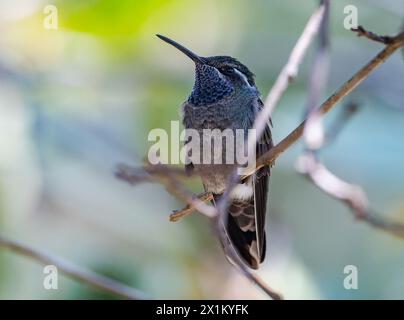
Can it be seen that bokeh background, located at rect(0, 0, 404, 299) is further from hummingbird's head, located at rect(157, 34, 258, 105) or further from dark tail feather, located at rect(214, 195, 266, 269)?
hummingbird's head, located at rect(157, 34, 258, 105)

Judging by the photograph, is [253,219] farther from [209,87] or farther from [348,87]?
[348,87]

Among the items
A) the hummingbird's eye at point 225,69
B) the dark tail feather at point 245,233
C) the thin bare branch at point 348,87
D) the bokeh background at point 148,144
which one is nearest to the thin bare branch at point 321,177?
the thin bare branch at point 348,87

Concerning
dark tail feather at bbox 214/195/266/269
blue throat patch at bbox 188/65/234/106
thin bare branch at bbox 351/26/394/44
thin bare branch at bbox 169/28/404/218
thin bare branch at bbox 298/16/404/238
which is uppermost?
blue throat patch at bbox 188/65/234/106

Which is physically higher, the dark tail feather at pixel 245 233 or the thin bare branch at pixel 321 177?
the dark tail feather at pixel 245 233

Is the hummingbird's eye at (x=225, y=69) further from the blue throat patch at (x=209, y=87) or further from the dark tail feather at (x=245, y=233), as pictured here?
the dark tail feather at (x=245, y=233)

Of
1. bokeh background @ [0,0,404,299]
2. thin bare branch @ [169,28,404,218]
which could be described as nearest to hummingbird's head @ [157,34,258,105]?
bokeh background @ [0,0,404,299]

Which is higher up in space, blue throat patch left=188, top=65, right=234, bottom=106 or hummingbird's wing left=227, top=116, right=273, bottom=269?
blue throat patch left=188, top=65, right=234, bottom=106

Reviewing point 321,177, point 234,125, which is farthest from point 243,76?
point 321,177
